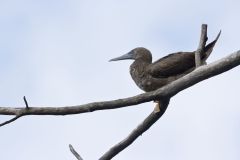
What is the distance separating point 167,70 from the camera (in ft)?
24.2

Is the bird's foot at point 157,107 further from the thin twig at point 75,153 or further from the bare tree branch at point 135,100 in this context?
the thin twig at point 75,153

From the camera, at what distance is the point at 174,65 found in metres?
7.40

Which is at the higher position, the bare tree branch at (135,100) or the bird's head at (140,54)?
the bare tree branch at (135,100)

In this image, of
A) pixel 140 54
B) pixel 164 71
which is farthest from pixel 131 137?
pixel 140 54

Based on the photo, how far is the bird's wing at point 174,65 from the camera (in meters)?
7.34

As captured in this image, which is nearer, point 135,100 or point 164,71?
point 135,100

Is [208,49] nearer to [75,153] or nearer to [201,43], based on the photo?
[201,43]

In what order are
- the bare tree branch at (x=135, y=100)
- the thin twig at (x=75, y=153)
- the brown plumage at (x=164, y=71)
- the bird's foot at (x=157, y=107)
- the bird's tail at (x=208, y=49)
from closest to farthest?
1. the bare tree branch at (x=135, y=100)
2. the bird's foot at (x=157, y=107)
3. the thin twig at (x=75, y=153)
4. the bird's tail at (x=208, y=49)
5. the brown plumage at (x=164, y=71)

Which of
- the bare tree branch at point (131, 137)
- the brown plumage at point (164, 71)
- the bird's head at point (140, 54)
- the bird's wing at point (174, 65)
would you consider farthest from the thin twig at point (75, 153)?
the bird's head at point (140, 54)

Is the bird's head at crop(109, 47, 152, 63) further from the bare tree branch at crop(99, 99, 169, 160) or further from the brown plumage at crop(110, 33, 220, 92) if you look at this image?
the bare tree branch at crop(99, 99, 169, 160)

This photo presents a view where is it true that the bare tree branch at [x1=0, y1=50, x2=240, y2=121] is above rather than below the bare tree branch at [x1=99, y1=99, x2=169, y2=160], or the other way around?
above

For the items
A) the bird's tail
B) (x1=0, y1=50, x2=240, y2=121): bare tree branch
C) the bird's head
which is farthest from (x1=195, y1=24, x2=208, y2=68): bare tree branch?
the bird's head

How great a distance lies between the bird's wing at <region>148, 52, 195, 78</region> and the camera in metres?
7.34

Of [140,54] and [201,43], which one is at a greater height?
[201,43]
